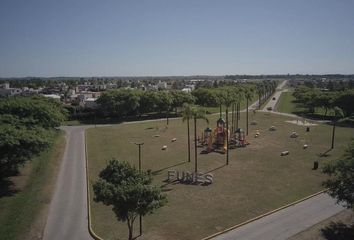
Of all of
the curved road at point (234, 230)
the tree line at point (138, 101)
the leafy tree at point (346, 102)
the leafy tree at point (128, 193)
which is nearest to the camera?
the leafy tree at point (128, 193)

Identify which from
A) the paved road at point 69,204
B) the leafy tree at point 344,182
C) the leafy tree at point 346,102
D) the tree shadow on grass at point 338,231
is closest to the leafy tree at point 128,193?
the paved road at point 69,204

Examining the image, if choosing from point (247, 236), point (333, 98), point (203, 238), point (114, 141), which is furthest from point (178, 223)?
point (333, 98)

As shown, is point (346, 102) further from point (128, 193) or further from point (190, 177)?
point (128, 193)

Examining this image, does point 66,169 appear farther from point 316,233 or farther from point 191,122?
point 191,122

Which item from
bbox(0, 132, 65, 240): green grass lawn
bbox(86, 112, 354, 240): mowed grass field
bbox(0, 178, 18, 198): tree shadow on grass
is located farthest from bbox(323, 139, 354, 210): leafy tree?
bbox(0, 178, 18, 198): tree shadow on grass

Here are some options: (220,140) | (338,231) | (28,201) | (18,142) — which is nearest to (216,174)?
(220,140)

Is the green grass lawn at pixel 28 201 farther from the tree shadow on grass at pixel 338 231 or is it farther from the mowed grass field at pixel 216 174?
the tree shadow on grass at pixel 338 231
